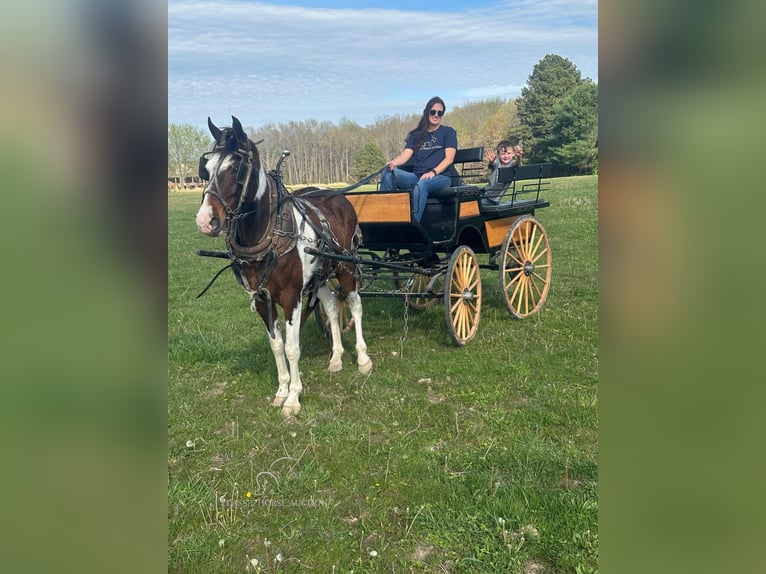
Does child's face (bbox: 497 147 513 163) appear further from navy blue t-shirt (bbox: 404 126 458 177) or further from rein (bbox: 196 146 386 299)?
rein (bbox: 196 146 386 299)

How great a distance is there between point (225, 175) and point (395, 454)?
2.64 m

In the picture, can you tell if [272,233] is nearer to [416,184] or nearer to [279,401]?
[279,401]

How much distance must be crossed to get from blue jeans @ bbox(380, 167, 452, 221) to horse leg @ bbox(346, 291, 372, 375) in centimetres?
126

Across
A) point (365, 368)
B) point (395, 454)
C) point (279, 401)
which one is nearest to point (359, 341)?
point (365, 368)

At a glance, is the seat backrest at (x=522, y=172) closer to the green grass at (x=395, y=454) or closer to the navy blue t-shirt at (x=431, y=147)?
the navy blue t-shirt at (x=431, y=147)

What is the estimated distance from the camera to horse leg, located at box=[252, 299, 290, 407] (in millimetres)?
5075

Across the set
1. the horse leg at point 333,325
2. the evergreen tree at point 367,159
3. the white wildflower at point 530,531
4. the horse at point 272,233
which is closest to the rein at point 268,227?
the horse at point 272,233

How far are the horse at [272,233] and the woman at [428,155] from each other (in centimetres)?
99

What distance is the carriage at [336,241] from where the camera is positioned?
4281mm
